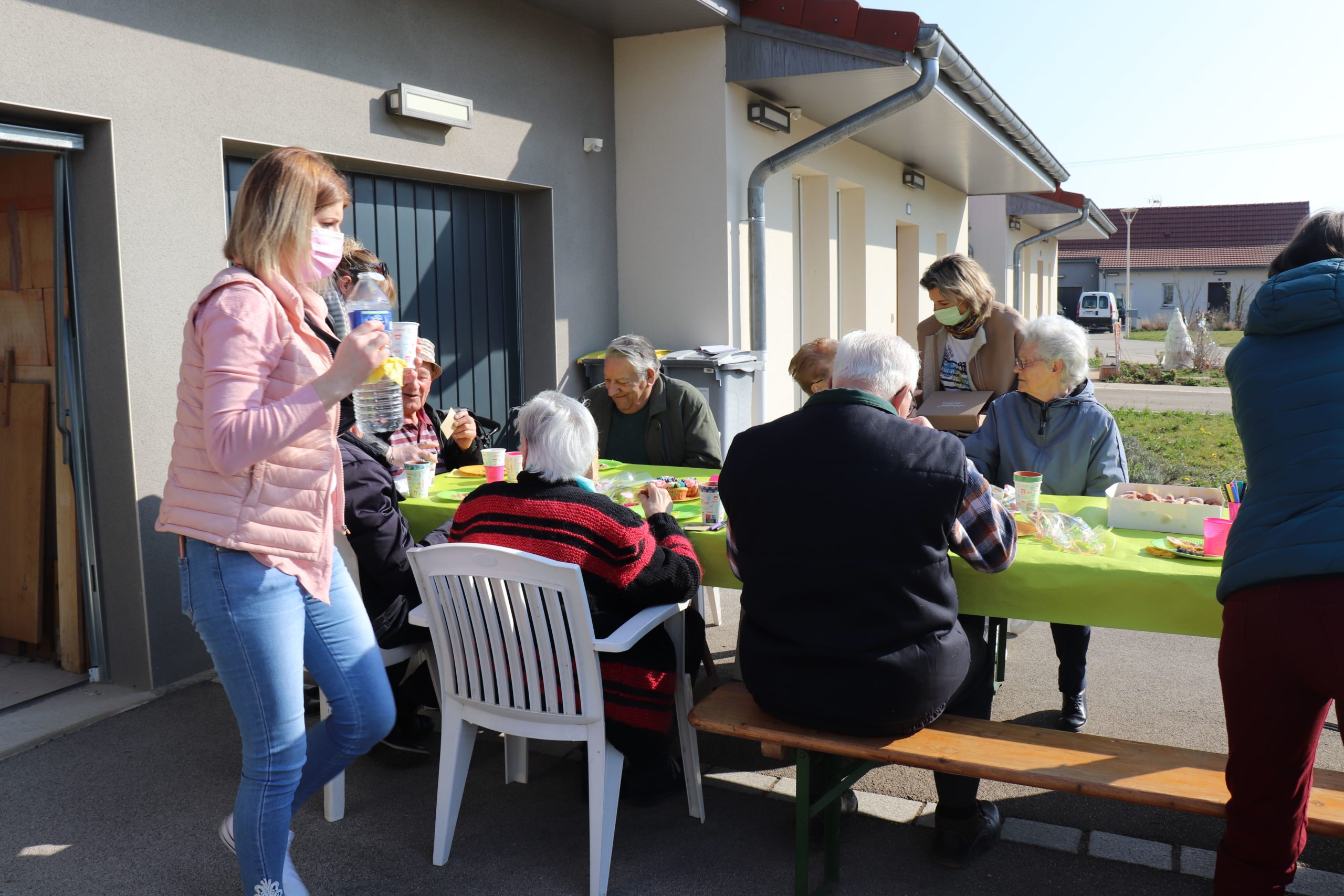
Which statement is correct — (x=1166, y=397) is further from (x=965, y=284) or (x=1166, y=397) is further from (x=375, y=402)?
(x=375, y=402)

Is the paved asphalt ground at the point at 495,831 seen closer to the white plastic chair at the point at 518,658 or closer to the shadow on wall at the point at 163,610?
the white plastic chair at the point at 518,658

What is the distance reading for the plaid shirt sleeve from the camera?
8.52ft

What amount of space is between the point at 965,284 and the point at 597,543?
2.94 m

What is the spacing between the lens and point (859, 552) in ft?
8.03

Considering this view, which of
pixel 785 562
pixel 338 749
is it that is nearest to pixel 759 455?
pixel 785 562

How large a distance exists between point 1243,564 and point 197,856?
286 cm

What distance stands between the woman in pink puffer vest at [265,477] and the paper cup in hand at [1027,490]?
201 centimetres

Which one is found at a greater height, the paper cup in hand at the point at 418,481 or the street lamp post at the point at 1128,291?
the street lamp post at the point at 1128,291

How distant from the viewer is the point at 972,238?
18.5 m

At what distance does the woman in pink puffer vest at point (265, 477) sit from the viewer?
7.02 ft

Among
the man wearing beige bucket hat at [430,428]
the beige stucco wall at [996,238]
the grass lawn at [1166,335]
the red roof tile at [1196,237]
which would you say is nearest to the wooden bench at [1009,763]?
the man wearing beige bucket hat at [430,428]

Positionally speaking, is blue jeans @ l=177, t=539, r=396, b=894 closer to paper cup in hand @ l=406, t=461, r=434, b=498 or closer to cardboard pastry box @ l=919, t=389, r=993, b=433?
paper cup in hand @ l=406, t=461, r=434, b=498

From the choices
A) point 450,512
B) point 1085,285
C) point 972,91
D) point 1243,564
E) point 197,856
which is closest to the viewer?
point 1243,564

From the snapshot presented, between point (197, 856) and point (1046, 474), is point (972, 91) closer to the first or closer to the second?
point (1046, 474)
